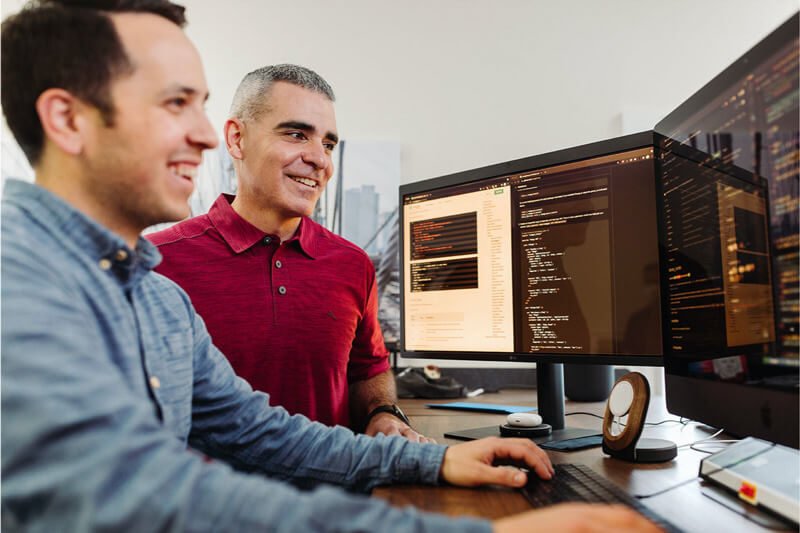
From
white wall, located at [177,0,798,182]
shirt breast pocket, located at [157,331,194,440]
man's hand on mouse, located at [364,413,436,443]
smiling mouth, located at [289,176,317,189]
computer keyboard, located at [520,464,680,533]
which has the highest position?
white wall, located at [177,0,798,182]

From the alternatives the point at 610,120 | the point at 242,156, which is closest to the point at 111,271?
the point at 242,156

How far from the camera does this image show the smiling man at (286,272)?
1271 millimetres

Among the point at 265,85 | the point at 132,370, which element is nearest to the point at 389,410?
the point at 132,370

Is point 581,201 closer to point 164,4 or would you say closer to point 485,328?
point 485,328

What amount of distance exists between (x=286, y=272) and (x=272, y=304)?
0.31 feet

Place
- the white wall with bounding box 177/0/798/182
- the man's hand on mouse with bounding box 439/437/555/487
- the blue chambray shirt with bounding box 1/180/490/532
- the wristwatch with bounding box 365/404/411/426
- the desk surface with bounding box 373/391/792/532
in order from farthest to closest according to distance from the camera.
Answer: the white wall with bounding box 177/0/798/182 → the wristwatch with bounding box 365/404/411/426 → the man's hand on mouse with bounding box 439/437/555/487 → the desk surface with bounding box 373/391/792/532 → the blue chambray shirt with bounding box 1/180/490/532

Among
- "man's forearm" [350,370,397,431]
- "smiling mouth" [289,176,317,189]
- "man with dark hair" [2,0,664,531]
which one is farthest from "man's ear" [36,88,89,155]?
"man's forearm" [350,370,397,431]

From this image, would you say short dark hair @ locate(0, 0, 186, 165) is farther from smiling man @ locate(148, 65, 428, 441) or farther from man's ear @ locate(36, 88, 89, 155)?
smiling man @ locate(148, 65, 428, 441)

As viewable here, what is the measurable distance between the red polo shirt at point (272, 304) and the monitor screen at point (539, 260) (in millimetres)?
220

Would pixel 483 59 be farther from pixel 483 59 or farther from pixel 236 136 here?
pixel 236 136

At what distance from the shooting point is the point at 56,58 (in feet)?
2.05

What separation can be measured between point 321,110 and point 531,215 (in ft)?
2.18

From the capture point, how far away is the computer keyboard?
2.01 feet

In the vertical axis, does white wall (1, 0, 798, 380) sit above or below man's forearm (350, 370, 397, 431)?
above
